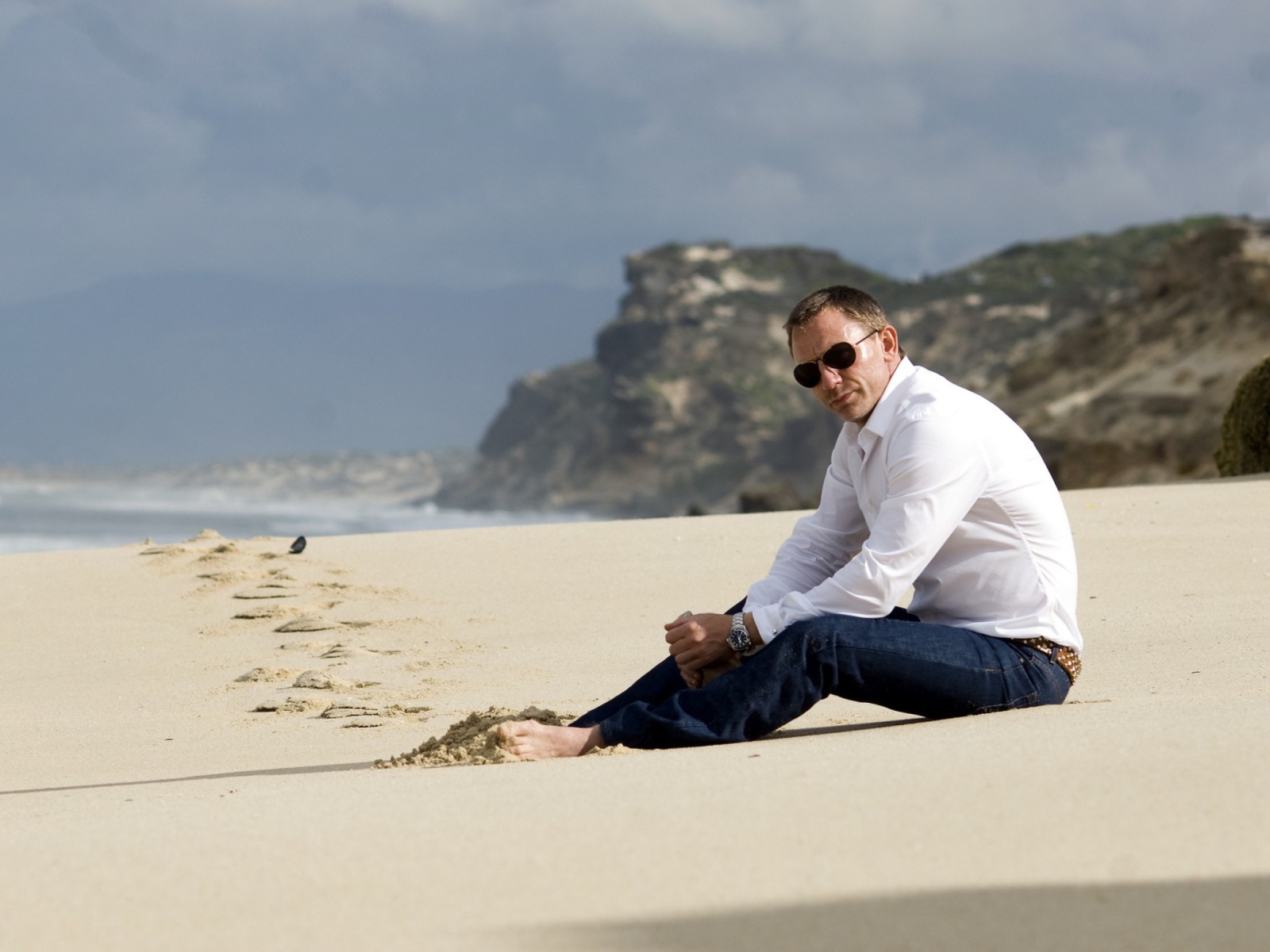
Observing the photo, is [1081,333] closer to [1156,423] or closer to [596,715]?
[1156,423]

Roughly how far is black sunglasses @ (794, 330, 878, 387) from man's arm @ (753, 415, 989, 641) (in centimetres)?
24

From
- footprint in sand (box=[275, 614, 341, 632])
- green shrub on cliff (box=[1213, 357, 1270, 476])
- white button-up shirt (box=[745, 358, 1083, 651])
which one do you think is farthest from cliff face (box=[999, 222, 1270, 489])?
white button-up shirt (box=[745, 358, 1083, 651])

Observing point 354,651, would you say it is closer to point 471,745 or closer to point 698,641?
point 471,745

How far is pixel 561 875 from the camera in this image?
223cm

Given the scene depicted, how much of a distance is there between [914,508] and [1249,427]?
8.74 meters

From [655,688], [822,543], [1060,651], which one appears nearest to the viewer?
[1060,651]

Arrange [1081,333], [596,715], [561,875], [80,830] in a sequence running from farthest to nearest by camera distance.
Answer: [1081,333]
[596,715]
[80,830]
[561,875]

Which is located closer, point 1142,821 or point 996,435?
point 1142,821

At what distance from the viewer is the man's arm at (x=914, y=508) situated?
10.8 ft

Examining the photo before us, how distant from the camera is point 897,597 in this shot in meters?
3.38

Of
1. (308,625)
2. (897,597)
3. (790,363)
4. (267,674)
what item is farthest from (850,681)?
(790,363)

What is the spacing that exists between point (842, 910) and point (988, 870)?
0.28 metres

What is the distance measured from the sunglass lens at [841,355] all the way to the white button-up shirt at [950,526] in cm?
14

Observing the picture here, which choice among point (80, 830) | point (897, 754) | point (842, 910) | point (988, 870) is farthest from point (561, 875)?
point (80, 830)
